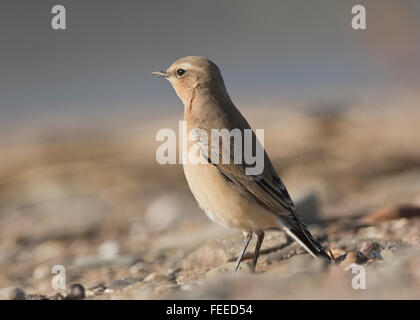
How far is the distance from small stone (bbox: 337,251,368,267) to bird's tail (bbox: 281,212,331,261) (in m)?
0.22

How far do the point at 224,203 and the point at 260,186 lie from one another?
1.14 ft

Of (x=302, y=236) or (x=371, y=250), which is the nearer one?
(x=302, y=236)

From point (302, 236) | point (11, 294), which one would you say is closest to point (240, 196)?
point (302, 236)

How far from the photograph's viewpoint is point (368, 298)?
4.00 meters

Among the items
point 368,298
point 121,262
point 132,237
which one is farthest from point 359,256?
point 132,237

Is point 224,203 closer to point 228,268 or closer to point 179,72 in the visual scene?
point 228,268

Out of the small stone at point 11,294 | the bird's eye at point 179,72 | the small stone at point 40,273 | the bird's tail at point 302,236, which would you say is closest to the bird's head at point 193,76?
the bird's eye at point 179,72

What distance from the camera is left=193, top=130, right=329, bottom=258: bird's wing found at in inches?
224

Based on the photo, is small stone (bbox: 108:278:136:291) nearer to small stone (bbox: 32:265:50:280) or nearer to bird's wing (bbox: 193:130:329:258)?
small stone (bbox: 32:265:50:280)

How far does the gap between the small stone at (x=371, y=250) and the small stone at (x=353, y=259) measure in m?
0.18

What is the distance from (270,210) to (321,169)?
690 centimetres

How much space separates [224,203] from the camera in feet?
18.8

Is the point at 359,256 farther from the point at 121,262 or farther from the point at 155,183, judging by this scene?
the point at 155,183

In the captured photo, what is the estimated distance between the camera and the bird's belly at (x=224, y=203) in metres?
5.74
